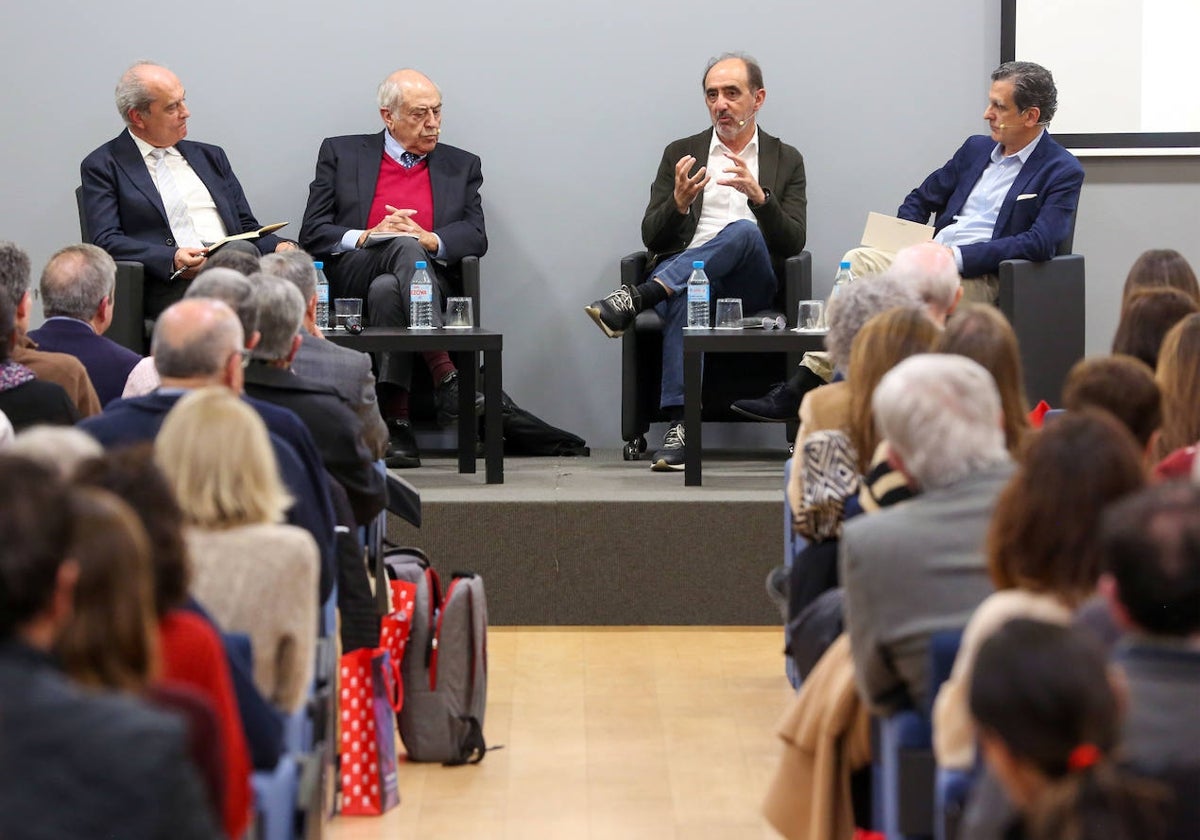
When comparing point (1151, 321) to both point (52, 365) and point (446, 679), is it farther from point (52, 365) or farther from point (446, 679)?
point (52, 365)

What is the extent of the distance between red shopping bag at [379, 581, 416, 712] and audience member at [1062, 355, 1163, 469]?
1586 mm

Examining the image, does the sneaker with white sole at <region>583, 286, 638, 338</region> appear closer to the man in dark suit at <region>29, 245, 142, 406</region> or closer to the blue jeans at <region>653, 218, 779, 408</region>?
the blue jeans at <region>653, 218, 779, 408</region>

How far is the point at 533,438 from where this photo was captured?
635cm

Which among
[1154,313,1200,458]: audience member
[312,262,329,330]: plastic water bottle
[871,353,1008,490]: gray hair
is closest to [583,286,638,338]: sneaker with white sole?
[312,262,329,330]: plastic water bottle

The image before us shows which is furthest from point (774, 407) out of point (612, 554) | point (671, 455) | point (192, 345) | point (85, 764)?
point (85, 764)

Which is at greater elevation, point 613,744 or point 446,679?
point 446,679

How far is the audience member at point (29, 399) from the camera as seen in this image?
3445mm

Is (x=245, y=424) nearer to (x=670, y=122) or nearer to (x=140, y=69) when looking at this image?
(x=140, y=69)

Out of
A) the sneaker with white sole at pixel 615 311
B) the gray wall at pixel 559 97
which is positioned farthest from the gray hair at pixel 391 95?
the sneaker with white sole at pixel 615 311

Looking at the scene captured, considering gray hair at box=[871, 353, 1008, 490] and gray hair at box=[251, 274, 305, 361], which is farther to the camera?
gray hair at box=[251, 274, 305, 361]

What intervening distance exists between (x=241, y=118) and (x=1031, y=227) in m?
3.16

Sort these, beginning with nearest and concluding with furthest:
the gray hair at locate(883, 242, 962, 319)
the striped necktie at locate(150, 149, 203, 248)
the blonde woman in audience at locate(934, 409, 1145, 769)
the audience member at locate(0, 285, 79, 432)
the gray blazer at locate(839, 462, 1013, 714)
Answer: the blonde woman in audience at locate(934, 409, 1145, 769), the gray blazer at locate(839, 462, 1013, 714), the audience member at locate(0, 285, 79, 432), the gray hair at locate(883, 242, 962, 319), the striped necktie at locate(150, 149, 203, 248)

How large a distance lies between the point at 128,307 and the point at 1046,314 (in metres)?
3.17

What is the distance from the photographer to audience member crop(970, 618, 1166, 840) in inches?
54.0
